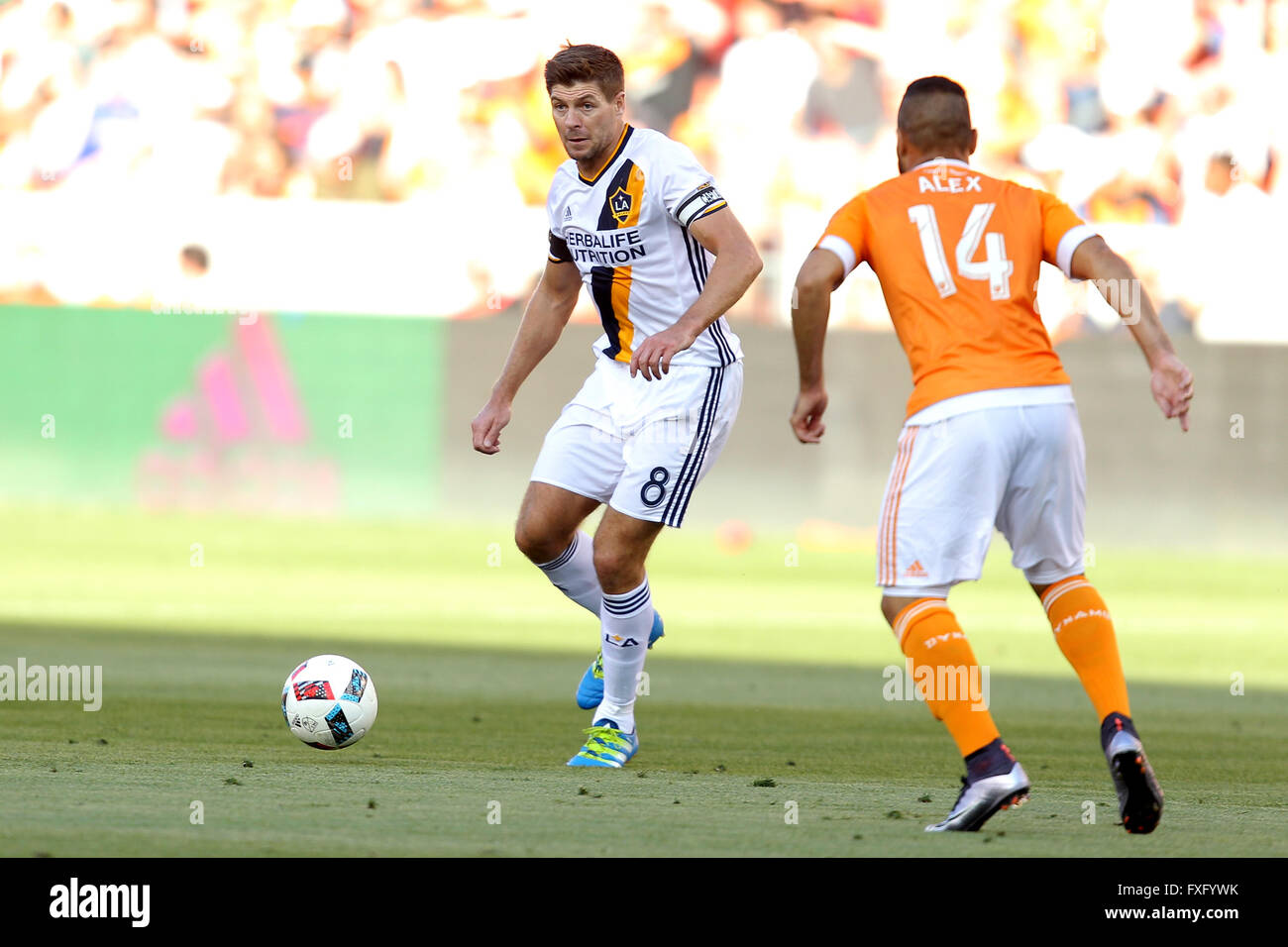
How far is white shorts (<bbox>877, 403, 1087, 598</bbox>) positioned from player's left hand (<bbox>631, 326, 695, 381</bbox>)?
3.49ft

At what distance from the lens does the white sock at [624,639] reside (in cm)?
626

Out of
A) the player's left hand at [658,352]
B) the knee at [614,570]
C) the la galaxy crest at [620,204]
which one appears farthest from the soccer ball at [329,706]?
the la galaxy crest at [620,204]

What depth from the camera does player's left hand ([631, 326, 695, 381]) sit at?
5734mm

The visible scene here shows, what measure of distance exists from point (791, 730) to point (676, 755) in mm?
1165

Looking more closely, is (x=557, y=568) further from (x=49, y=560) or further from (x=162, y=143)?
(x=162, y=143)

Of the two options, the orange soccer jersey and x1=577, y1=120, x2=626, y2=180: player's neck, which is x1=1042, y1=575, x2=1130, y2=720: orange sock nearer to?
the orange soccer jersey

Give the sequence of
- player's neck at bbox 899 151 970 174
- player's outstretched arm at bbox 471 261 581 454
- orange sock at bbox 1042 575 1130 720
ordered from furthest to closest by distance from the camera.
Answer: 1. player's outstretched arm at bbox 471 261 581 454
2. player's neck at bbox 899 151 970 174
3. orange sock at bbox 1042 575 1130 720

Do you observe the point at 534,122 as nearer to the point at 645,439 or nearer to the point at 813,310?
the point at 645,439

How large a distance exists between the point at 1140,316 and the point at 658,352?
160cm

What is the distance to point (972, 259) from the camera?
16.1 feet

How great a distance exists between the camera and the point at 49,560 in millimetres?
14695

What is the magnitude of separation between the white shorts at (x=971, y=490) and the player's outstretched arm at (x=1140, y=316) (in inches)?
11.3

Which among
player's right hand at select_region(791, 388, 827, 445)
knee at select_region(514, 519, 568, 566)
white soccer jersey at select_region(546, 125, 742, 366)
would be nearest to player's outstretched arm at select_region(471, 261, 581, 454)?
white soccer jersey at select_region(546, 125, 742, 366)
